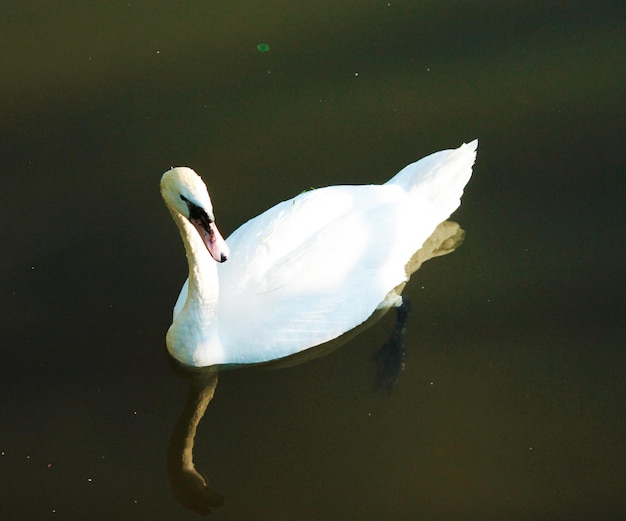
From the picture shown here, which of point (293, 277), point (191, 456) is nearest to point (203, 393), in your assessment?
point (191, 456)

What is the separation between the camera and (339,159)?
607 centimetres

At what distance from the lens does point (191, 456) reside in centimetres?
479

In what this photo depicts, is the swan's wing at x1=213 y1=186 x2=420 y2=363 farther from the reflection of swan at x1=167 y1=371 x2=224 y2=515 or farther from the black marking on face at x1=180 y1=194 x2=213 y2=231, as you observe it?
the black marking on face at x1=180 y1=194 x2=213 y2=231

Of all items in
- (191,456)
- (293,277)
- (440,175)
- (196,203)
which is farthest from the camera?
(440,175)

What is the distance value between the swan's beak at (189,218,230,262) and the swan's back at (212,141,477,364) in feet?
1.83

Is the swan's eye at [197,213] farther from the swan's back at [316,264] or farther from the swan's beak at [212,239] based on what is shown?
the swan's back at [316,264]

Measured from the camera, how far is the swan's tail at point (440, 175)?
5523 millimetres

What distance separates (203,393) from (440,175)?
169cm

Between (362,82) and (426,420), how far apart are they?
241 cm

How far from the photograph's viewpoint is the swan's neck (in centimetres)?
463

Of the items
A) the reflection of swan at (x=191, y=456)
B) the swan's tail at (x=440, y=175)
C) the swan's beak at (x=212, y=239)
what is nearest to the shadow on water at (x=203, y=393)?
the reflection of swan at (x=191, y=456)

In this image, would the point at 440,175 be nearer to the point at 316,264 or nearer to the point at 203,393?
the point at 316,264

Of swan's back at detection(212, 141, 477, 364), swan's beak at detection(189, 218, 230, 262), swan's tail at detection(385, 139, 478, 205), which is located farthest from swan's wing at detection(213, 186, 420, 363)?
swan's beak at detection(189, 218, 230, 262)

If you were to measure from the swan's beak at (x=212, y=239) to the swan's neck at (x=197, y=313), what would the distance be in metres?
0.15
